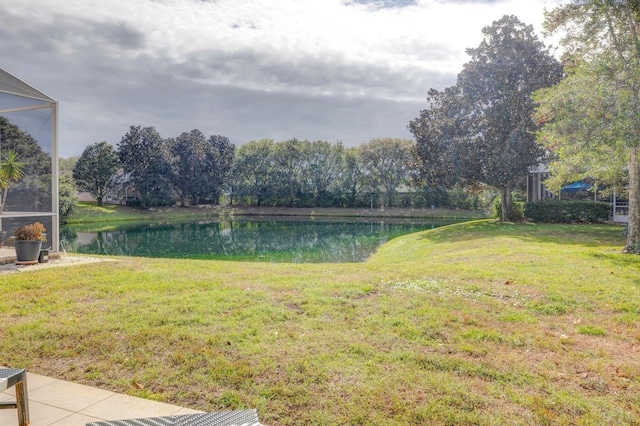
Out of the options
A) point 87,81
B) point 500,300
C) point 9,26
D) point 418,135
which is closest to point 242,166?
point 87,81

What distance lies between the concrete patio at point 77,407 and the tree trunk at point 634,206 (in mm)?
11244

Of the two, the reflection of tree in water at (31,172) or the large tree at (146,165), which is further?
the large tree at (146,165)

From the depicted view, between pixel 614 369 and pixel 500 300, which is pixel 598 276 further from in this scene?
pixel 614 369

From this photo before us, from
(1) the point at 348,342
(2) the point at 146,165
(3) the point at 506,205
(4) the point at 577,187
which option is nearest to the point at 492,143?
(3) the point at 506,205

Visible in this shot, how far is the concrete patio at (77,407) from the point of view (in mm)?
2658

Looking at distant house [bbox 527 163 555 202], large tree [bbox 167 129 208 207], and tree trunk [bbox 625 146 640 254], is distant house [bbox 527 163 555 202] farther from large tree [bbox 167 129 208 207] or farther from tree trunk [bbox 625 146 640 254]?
large tree [bbox 167 129 208 207]

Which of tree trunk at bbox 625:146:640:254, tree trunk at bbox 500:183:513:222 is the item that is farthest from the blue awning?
tree trunk at bbox 625:146:640:254

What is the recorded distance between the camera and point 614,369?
139 inches

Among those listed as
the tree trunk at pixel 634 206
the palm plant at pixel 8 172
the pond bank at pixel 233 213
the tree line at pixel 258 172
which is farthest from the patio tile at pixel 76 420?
the tree line at pixel 258 172

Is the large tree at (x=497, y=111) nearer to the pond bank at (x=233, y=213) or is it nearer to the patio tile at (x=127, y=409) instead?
the pond bank at (x=233, y=213)

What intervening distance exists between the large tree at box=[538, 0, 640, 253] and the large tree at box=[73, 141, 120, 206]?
4413cm

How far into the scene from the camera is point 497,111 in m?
19.5

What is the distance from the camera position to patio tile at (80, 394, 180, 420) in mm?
2698

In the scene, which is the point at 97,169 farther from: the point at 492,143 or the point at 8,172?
the point at 492,143
